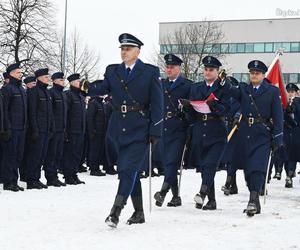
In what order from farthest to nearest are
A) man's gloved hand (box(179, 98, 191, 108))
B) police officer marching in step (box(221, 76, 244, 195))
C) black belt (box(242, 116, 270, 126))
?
police officer marching in step (box(221, 76, 244, 195)) < man's gloved hand (box(179, 98, 191, 108)) < black belt (box(242, 116, 270, 126))

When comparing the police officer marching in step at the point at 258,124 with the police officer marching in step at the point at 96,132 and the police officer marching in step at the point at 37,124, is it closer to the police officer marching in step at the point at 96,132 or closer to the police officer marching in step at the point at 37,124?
the police officer marching in step at the point at 37,124

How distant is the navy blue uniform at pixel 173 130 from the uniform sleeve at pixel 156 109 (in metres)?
1.79

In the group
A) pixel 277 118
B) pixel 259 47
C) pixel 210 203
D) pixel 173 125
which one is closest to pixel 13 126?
pixel 173 125

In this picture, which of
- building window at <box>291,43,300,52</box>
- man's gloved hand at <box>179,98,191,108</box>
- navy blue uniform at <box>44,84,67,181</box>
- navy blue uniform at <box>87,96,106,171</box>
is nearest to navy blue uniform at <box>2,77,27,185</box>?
navy blue uniform at <box>44,84,67,181</box>

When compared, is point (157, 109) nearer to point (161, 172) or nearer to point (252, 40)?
point (161, 172)

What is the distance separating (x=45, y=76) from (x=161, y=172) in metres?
5.18

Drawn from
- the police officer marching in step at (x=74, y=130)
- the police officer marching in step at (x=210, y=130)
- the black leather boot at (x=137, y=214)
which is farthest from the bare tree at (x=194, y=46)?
the black leather boot at (x=137, y=214)

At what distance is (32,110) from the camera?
434 inches

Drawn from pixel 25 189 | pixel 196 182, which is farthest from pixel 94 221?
pixel 196 182

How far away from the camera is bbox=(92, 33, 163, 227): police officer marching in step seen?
735cm

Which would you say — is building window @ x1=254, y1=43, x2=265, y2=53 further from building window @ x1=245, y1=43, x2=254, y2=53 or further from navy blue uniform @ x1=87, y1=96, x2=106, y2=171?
navy blue uniform @ x1=87, y1=96, x2=106, y2=171

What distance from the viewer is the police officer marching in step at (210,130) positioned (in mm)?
8867

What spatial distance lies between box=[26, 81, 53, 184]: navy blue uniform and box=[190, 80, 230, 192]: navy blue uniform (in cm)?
330

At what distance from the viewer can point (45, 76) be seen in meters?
11.2
